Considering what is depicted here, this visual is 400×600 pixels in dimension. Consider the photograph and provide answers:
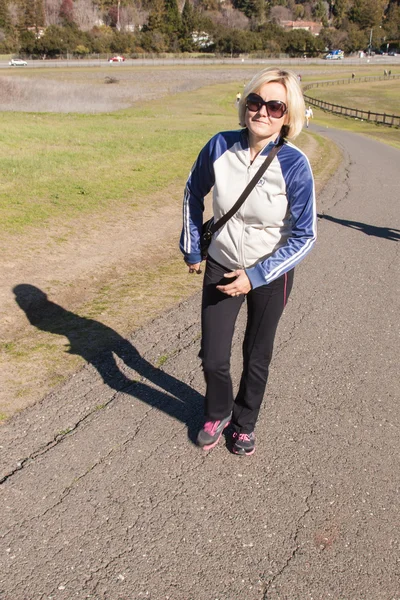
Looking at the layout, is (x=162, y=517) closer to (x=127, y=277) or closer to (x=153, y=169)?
(x=127, y=277)

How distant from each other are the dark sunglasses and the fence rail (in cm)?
4059

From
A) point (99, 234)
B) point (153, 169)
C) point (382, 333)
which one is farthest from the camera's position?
point (153, 169)

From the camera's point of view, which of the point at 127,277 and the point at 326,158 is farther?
the point at 326,158

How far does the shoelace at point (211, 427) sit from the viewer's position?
3.71 m

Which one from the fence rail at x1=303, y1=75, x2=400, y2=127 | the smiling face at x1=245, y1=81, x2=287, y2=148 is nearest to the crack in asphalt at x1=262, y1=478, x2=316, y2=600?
the smiling face at x1=245, y1=81, x2=287, y2=148

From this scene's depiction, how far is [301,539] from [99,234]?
6.45 meters

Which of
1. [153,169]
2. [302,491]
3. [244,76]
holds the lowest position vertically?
[244,76]

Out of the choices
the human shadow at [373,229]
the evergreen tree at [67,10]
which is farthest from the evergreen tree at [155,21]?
the human shadow at [373,229]

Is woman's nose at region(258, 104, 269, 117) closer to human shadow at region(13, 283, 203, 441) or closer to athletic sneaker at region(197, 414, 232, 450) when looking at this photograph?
athletic sneaker at region(197, 414, 232, 450)

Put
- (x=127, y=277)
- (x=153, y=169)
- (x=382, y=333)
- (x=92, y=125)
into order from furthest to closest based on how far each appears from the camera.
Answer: (x=92, y=125) < (x=153, y=169) < (x=127, y=277) < (x=382, y=333)

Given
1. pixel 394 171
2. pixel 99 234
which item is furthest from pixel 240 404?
pixel 394 171

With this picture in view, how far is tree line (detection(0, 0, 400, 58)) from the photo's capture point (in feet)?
350

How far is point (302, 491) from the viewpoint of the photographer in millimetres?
3355

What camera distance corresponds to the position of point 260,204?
320 cm
